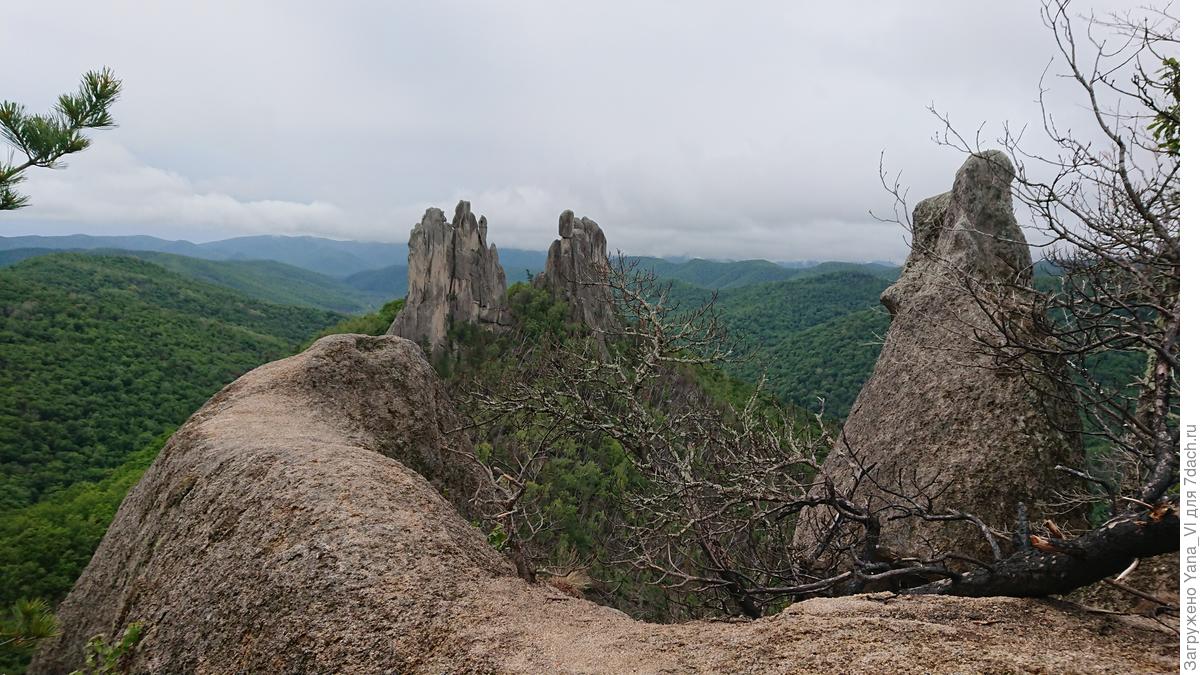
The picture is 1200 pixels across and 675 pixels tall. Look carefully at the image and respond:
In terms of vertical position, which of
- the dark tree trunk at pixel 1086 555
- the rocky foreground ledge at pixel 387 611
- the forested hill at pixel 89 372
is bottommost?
the forested hill at pixel 89 372

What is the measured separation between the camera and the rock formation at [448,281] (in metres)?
51.2

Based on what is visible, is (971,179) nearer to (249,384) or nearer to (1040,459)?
(1040,459)

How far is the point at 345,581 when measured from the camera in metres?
3.48

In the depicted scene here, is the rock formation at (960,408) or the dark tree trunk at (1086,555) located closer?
the dark tree trunk at (1086,555)

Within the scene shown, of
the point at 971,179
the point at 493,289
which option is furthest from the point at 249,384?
the point at 493,289

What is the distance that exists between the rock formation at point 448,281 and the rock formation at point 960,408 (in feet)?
151

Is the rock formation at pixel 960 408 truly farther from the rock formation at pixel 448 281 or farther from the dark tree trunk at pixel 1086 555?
the rock formation at pixel 448 281

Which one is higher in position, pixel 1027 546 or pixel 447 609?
pixel 1027 546

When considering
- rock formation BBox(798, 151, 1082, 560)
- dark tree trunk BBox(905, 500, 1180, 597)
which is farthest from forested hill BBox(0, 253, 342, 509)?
dark tree trunk BBox(905, 500, 1180, 597)

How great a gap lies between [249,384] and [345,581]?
5432 mm

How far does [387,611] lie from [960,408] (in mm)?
6790

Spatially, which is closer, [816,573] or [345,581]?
[345,581]

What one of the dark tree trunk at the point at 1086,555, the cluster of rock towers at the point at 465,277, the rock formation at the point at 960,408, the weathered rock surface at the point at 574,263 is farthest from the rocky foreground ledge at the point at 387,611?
the weathered rock surface at the point at 574,263

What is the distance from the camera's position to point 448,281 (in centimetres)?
5284
